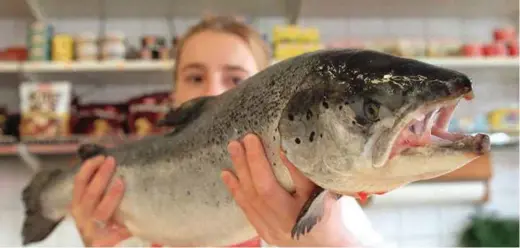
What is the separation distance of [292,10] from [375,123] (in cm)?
153

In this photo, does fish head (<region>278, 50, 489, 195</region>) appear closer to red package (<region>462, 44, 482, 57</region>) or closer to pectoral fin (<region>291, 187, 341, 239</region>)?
pectoral fin (<region>291, 187, 341, 239</region>)

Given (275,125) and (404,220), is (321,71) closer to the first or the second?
(275,125)

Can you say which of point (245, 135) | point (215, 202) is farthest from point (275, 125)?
point (215, 202)

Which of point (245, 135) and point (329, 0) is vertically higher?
point (329, 0)

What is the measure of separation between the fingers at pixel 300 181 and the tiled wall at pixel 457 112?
1.44 meters

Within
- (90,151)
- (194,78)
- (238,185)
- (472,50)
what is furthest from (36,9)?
(238,185)

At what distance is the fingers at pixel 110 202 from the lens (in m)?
0.82

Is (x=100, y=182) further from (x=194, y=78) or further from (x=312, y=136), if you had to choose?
(x=312, y=136)

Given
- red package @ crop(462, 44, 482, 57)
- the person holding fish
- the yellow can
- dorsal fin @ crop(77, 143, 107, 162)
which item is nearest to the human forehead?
the person holding fish

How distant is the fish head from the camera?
43 cm

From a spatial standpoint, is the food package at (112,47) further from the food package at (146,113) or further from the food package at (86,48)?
the food package at (146,113)

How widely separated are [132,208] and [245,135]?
11.3 inches

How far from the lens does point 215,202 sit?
27.0 inches

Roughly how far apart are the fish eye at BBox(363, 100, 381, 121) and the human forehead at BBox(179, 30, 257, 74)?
61 centimetres
